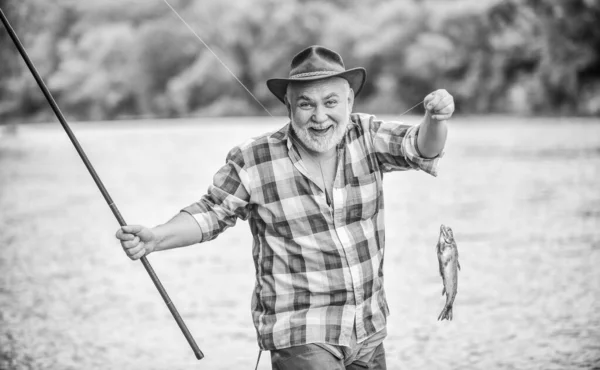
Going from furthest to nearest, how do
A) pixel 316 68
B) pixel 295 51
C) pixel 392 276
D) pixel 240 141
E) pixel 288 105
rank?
pixel 295 51, pixel 240 141, pixel 392 276, pixel 288 105, pixel 316 68

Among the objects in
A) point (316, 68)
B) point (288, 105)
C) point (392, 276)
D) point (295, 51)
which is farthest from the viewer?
point (295, 51)

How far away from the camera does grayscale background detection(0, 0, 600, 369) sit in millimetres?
5945

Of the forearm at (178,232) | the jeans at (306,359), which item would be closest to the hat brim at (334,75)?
the forearm at (178,232)

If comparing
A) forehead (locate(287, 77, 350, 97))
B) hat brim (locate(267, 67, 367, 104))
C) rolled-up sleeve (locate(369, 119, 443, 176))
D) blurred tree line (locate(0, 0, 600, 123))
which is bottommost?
rolled-up sleeve (locate(369, 119, 443, 176))

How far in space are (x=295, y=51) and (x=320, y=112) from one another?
38062 millimetres

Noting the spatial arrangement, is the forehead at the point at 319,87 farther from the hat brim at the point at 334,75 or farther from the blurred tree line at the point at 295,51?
the blurred tree line at the point at 295,51

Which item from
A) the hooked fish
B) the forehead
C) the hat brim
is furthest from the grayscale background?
the forehead

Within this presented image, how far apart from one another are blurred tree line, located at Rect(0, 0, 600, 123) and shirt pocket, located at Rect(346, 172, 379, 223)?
28.1 m

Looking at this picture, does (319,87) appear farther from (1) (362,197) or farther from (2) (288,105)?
(1) (362,197)

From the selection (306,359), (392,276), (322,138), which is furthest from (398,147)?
(392,276)

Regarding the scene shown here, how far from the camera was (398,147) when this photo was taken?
297 cm

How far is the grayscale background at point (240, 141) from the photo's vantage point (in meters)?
5.95

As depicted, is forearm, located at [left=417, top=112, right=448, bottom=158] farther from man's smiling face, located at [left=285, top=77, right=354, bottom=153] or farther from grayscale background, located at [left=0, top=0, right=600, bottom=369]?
grayscale background, located at [left=0, top=0, right=600, bottom=369]

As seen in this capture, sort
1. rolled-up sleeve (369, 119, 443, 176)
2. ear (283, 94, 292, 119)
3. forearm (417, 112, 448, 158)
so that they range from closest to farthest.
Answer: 1. forearm (417, 112, 448, 158)
2. rolled-up sleeve (369, 119, 443, 176)
3. ear (283, 94, 292, 119)
